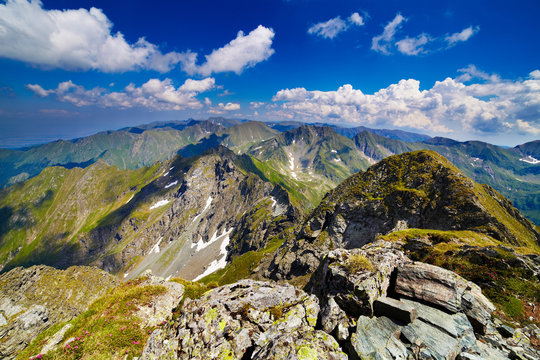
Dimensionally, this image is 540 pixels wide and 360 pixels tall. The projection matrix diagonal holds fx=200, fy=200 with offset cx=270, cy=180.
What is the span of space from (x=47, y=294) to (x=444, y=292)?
384 feet

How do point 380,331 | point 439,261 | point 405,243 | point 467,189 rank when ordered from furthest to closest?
point 467,189 < point 405,243 < point 439,261 < point 380,331

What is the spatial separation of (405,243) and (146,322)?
3721cm

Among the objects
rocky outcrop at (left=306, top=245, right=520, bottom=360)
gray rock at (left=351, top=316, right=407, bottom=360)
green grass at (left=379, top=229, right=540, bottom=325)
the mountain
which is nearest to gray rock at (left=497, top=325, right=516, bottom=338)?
rocky outcrop at (left=306, top=245, right=520, bottom=360)

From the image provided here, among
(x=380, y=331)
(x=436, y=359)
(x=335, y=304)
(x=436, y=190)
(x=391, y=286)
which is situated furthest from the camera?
(x=436, y=190)

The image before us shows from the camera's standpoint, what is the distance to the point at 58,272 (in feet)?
279

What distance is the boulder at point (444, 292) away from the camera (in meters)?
15.2

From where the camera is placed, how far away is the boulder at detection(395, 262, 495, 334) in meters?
15.2

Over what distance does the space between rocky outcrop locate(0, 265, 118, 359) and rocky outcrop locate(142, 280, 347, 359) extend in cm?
6252

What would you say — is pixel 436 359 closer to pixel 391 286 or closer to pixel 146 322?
pixel 391 286

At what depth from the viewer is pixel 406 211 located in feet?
232

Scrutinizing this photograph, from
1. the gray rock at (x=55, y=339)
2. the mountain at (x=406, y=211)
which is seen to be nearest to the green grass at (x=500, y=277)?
the gray rock at (x=55, y=339)

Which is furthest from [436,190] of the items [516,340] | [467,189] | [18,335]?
[18,335]

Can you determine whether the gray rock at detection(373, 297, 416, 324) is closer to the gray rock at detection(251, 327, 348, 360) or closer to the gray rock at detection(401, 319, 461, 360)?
the gray rock at detection(401, 319, 461, 360)

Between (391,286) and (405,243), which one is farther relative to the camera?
(405,243)
